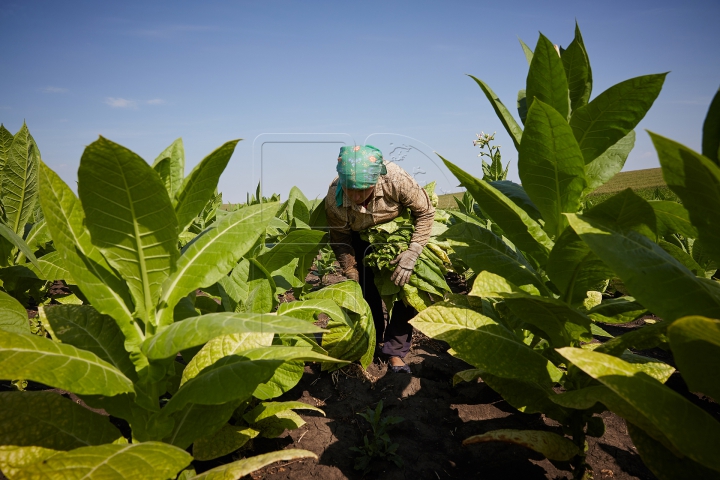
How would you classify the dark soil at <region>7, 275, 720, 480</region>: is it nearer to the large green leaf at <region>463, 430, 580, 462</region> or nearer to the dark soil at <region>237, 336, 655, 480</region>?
the dark soil at <region>237, 336, 655, 480</region>

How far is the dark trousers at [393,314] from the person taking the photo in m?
3.42

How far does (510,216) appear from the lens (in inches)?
70.6

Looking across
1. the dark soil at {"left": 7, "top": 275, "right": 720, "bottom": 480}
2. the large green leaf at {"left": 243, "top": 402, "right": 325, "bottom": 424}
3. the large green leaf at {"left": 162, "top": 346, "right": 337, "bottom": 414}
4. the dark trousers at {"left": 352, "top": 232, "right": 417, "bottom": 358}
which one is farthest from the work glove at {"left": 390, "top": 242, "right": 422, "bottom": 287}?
the large green leaf at {"left": 162, "top": 346, "right": 337, "bottom": 414}

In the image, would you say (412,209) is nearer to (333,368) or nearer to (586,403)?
(333,368)

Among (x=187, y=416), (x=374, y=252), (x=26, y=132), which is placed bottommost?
(x=187, y=416)

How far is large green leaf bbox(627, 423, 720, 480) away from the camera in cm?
133

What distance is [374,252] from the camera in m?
3.27

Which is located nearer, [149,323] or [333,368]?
[149,323]

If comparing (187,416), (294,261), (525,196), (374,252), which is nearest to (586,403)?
(525,196)

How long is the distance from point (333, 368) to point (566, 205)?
6.22 ft

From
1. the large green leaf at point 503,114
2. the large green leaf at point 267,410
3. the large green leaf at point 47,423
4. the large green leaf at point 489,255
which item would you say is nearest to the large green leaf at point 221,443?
the large green leaf at point 267,410

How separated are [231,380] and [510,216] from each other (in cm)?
122

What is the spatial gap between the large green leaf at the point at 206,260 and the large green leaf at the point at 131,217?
4cm

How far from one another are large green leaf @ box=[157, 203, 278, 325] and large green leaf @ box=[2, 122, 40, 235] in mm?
1716
